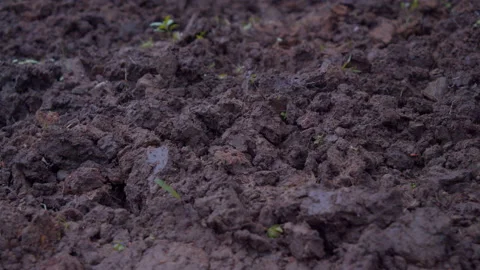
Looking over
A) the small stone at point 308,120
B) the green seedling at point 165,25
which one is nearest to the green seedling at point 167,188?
the small stone at point 308,120

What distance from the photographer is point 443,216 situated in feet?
8.25

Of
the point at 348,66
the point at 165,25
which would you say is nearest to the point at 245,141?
the point at 348,66

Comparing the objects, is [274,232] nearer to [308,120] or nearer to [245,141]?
[245,141]

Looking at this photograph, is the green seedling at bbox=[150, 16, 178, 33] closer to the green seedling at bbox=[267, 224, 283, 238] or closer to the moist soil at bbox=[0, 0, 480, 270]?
the moist soil at bbox=[0, 0, 480, 270]

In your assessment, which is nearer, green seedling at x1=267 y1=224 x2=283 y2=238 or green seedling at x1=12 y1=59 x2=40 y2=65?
green seedling at x1=267 y1=224 x2=283 y2=238

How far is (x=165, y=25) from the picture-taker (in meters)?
4.78

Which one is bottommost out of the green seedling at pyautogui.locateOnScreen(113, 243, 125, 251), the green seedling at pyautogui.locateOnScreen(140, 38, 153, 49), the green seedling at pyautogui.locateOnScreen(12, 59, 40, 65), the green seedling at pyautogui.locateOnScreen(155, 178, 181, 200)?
the green seedling at pyautogui.locateOnScreen(113, 243, 125, 251)

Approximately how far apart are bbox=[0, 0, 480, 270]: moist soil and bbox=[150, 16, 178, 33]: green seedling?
0.07m

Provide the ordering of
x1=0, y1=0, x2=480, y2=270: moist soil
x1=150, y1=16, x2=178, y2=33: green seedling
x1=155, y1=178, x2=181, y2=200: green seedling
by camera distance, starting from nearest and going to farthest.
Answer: x1=0, y1=0, x2=480, y2=270: moist soil, x1=155, y1=178, x2=181, y2=200: green seedling, x1=150, y1=16, x2=178, y2=33: green seedling

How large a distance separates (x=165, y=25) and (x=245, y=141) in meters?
1.98

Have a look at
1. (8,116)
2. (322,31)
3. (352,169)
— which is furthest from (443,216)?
(8,116)

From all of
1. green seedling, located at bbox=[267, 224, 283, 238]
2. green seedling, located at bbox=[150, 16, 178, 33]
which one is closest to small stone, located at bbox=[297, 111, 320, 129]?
green seedling, located at bbox=[267, 224, 283, 238]

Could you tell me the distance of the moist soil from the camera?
254 centimetres

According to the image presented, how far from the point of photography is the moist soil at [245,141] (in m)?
2.54
